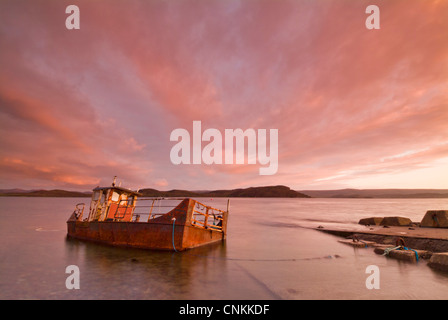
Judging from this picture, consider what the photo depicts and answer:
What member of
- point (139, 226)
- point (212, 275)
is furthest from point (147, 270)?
point (139, 226)

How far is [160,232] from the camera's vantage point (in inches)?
568

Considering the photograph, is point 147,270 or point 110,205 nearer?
point 147,270

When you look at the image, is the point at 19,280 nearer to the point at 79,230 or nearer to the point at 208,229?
the point at 79,230

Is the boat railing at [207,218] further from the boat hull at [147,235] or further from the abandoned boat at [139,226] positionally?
the boat hull at [147,235]

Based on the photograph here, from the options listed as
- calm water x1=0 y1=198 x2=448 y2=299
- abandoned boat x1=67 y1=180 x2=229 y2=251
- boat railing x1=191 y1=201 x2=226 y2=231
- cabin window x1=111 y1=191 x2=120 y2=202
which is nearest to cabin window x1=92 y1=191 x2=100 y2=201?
abandoned boat x1=67 y1=180 x2=229 y2=251

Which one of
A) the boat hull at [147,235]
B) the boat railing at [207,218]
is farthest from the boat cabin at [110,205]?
the boat railing at [207,218]

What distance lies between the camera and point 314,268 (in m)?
12.1

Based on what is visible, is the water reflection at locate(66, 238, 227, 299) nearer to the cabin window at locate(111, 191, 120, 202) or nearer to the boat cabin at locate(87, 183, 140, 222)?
the boat cabin at locate(87, 183, 140, 222)

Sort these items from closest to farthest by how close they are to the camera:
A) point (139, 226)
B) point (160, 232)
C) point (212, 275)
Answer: point (212, 275) → point (160, 232) → point (139, 226)

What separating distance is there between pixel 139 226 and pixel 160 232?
171 cm

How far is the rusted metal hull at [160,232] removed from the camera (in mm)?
14148

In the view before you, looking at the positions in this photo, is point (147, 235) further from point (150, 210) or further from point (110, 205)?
point (110, 205)

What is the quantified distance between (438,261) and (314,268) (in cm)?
575
